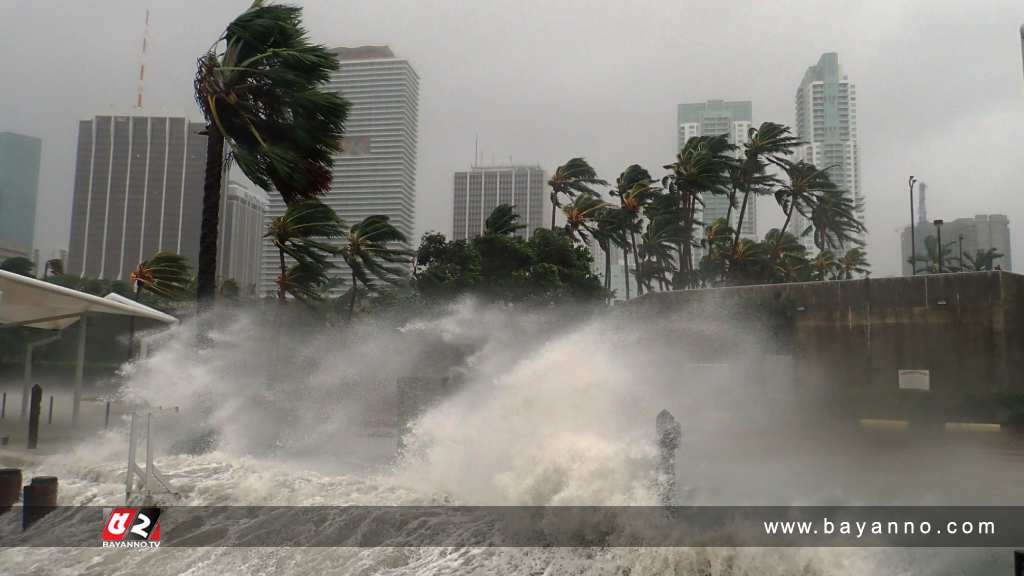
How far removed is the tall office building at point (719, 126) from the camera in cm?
12688

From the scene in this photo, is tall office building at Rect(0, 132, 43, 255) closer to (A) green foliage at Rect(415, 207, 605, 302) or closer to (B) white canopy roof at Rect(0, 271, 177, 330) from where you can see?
(A) green foliage at Rect(415, 207, 605, 302)

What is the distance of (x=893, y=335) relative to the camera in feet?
73.3

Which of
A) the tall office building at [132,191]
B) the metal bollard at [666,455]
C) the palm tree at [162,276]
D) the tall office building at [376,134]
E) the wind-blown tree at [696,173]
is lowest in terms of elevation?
the metal bollard at [666,455]

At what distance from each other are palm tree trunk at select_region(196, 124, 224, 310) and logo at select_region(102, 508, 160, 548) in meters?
6.16

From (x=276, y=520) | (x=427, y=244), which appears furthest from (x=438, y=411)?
(x=427, y=244)

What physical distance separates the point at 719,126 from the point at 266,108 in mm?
130268

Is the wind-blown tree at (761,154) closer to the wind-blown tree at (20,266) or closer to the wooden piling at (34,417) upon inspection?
the wooden piling at (34,417)

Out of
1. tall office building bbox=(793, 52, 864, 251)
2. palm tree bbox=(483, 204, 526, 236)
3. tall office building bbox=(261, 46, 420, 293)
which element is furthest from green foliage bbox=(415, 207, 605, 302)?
tall office building bbox=(793, 52, 864, 251)

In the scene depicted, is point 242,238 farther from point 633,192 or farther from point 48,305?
point 48,305

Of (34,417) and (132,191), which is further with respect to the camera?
(132,191)

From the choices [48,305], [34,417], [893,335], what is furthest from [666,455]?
[893,335]

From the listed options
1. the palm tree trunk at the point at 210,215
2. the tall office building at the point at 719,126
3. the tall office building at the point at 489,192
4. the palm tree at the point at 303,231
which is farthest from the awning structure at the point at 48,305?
the tall office building at the point at 719,126

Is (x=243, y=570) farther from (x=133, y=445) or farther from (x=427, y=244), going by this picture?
(x=427, y=244)

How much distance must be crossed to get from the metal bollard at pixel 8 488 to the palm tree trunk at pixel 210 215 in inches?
211
